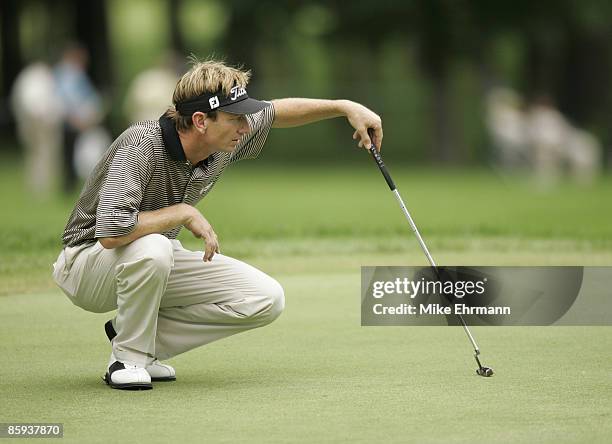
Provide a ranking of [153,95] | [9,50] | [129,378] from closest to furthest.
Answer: [129,378], [153,95], [9,50]

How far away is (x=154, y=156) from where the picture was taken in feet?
19.2

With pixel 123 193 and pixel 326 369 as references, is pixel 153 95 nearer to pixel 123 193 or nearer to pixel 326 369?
pixel 326 369

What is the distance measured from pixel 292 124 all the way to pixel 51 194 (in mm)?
15424

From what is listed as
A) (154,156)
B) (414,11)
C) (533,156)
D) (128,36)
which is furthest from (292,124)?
(128,36)

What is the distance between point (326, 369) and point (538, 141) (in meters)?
21.1

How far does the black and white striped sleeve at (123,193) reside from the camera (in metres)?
5.74

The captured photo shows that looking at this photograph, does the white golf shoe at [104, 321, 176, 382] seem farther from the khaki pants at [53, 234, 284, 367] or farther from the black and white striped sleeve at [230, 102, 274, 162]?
the black and white striped sleeve at [230, 102, 274, 162]

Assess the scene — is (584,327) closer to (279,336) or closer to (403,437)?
(279,336)

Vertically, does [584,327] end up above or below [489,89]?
above

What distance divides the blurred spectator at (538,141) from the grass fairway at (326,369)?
14502 mm

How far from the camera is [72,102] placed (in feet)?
67.6

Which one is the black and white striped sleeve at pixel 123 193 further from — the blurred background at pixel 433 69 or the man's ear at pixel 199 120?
the blurred background at pixel 433 69

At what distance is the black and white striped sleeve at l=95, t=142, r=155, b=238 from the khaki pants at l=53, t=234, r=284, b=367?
0.24m

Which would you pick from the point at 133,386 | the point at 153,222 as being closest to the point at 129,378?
the point at 133,386
